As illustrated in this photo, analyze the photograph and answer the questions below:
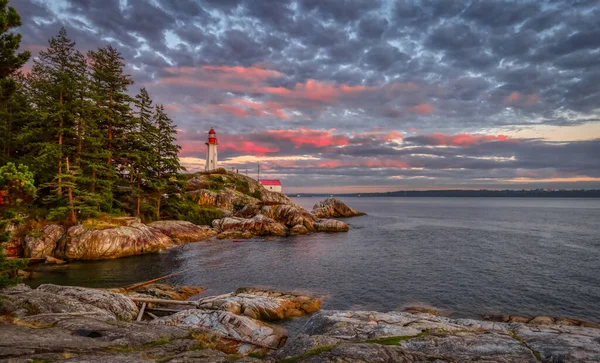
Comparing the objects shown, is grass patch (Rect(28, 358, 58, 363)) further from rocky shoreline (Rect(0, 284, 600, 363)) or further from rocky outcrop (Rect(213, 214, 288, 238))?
rocky outcrop (Rect(213, 214, 288, 238))

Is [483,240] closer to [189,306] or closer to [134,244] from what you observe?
[189,306]

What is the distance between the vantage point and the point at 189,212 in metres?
57.5

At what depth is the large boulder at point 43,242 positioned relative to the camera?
3167cm

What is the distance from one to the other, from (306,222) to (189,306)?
4545 centimetres

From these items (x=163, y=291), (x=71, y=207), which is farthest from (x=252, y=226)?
(x=163, y=291)

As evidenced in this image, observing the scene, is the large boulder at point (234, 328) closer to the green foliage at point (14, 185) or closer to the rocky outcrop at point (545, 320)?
the green foliage at point (14, 185)

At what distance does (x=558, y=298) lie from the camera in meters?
23.6

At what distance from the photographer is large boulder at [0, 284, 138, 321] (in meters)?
11.5

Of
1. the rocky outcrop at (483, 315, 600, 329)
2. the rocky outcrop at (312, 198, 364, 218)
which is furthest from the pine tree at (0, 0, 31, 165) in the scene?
the rocky outcrop at (312, 198, 364, 218)

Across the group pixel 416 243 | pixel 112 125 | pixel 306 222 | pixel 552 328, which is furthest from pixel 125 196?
pixel 552 328

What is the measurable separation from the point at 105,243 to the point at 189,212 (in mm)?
23129

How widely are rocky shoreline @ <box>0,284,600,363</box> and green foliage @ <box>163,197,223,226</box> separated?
125 feet

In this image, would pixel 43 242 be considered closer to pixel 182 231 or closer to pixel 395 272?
pixel 182 231

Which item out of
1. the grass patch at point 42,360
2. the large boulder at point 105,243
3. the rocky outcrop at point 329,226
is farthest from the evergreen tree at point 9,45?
the rocky outcrop at point 329,226
